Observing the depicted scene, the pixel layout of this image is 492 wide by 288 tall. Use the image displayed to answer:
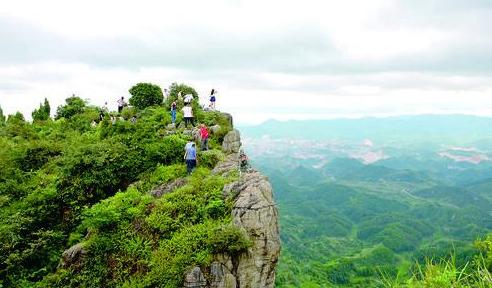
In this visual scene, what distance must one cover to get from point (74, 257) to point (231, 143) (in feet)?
36.9

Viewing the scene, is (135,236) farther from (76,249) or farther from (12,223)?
(12,223)

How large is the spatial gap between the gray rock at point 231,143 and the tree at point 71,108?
21380mm

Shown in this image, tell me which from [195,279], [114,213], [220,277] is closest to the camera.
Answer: [195,279]

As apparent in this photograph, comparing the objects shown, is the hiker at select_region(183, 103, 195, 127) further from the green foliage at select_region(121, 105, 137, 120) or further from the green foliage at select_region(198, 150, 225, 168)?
the green foliage at select_region(121, 105, 137, 120)

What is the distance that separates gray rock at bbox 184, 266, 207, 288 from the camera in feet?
49.6

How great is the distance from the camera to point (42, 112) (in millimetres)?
44844

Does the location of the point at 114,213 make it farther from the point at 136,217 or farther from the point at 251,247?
the point at 251,247

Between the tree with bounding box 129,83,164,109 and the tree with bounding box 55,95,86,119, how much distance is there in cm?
943

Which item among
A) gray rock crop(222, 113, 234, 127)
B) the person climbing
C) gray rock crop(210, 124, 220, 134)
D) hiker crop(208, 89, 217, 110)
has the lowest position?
the person climbing

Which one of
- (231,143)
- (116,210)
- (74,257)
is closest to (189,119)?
(231,143)

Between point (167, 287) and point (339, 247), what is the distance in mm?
190747

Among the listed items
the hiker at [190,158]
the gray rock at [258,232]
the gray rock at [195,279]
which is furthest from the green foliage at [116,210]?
the gray rock at [195,279]

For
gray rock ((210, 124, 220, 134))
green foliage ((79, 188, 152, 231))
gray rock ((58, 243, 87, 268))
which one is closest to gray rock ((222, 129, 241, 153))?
gray rock ((210, 124, 220, 134))

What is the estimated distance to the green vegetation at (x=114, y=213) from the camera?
1638cm
